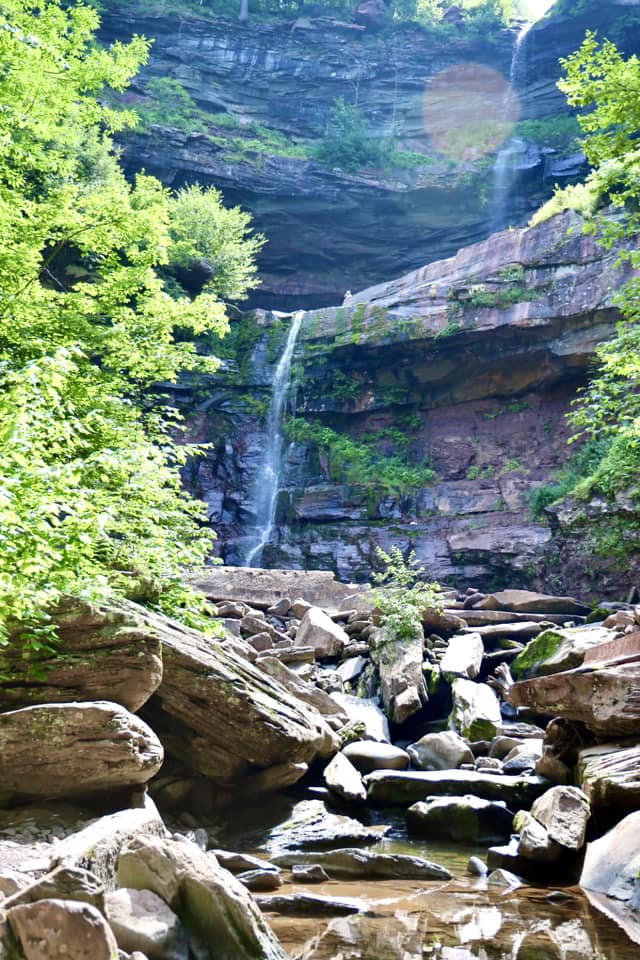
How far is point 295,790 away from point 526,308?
752 inches

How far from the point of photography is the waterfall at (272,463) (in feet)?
81.3

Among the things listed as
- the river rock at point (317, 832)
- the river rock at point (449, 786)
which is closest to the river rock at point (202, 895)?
the river rock at point (317, 832)

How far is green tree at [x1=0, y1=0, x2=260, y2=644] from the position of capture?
4.34 meters

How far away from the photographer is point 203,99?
38.2 m

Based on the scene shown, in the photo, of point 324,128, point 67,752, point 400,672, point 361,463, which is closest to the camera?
point 67,752

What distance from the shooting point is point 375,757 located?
7715 millimetres

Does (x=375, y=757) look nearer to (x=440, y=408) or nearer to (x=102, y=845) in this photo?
(x=102, y=845)

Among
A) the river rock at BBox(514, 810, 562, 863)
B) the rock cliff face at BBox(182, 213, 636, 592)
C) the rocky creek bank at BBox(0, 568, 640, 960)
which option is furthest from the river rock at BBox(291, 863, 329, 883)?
the rock cliff face at BBox(182, 213, 636, 592)

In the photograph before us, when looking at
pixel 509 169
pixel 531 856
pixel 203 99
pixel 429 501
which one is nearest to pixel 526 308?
pixel 429 501

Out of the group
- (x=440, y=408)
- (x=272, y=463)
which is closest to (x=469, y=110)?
(x=440, y=408)

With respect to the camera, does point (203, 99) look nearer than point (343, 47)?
Yes

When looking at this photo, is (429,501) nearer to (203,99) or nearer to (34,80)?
(34,80)

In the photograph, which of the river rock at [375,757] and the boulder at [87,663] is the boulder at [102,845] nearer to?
the boulder at [87,663]

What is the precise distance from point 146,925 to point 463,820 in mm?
3750
